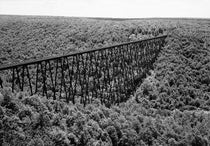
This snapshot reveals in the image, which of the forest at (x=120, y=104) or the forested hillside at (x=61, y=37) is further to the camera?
the forested hillside at (x=61, y=37)

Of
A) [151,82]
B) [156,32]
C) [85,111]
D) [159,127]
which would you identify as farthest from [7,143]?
[156,32]

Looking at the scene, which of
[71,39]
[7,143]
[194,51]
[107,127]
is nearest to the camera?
[7,143]

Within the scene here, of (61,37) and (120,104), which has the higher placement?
(61,37)

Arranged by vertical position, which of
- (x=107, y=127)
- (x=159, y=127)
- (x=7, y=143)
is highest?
(x=7, y=143)

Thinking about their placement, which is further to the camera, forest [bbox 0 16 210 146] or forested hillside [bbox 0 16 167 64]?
forested hillside [bbox 0 16 167 64]

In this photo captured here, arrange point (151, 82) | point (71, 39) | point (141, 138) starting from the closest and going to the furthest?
1. point (141, 138)
2. point (151, 82)
3. point (71, 39)

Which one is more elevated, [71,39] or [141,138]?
[71,39]

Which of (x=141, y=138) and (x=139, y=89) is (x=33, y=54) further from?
(x=141, y=138)

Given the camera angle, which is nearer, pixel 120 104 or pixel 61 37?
pixel 120 104
